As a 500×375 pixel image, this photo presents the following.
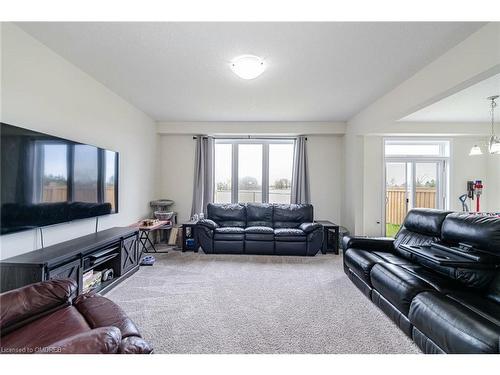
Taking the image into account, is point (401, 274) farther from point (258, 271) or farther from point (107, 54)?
point (107, 54)

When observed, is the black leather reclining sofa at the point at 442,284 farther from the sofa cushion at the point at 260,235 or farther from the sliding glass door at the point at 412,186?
the sliding glass door at the point at 412,186

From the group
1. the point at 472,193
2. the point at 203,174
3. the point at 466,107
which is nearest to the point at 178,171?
the point at 203,174

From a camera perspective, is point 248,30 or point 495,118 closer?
point 248,30

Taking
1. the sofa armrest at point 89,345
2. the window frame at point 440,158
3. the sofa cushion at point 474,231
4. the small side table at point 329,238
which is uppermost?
the window frame at point 440,158

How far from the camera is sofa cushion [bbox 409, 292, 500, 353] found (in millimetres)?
1276

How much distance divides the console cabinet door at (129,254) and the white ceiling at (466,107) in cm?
488

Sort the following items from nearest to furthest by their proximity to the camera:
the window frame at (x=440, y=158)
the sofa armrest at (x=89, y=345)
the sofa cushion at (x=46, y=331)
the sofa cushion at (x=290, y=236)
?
1. the sofa armrest at (x=89, y=345)
2. the sofa cushion at (x=46, y=331)
3. the sofa cushion at (x=290, y=236)
4. the window frame at (x=440, y=158)

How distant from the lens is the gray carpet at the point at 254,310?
1896 millimetres

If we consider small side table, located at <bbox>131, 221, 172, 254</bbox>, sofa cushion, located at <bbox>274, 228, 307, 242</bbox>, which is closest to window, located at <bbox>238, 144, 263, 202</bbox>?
sofa cushion, located at <bbox>274, 228, 307, 242</bbox>

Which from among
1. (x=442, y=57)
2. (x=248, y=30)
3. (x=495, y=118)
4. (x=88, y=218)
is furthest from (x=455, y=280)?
(x=495, y=118)

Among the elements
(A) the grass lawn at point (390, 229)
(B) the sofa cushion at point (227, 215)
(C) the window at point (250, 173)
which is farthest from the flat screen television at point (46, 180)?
(A) the grass lawn at point (390, 229)

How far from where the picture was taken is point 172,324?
216 cm

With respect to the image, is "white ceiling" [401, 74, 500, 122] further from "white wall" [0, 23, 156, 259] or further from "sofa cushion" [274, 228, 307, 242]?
"white wall" [0, 23, 156, 259]
